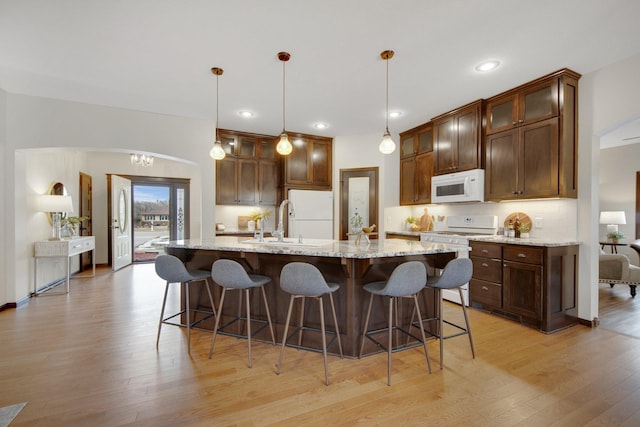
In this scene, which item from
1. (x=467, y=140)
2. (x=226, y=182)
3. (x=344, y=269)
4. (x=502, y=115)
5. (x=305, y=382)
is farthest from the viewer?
(x=226, y=182)

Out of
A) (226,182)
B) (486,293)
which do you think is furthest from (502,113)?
(226,182)

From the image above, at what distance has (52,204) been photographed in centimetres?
440

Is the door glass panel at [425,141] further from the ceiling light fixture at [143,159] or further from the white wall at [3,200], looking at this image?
the white wall at [3,200]

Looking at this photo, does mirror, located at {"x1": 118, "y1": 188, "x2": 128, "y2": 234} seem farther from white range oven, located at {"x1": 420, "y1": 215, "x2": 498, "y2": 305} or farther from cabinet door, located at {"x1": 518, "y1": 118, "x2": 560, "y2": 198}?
cabinet door, located at {"x1": 518, "y1": 118, "x2": 560, "y2": 198}

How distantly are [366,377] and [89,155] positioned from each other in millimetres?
7390

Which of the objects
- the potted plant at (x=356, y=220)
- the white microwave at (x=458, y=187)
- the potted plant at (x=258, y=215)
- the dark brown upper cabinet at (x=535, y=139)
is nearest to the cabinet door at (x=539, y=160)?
the dark brown upper cabinet at (x=535, y=139)

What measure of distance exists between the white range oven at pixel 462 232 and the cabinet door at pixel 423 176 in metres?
0.52

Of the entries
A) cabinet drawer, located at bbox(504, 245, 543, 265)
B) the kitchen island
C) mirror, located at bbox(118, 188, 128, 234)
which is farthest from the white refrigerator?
mirror, located at bbox(118, 188, 128, 234)

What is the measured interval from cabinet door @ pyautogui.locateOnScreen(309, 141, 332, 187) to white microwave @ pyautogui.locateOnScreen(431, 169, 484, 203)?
6.29 ft

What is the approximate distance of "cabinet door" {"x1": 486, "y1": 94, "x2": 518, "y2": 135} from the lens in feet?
11.5

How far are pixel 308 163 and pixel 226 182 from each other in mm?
1507

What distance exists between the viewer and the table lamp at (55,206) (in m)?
4.35

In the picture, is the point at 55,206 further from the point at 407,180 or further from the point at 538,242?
the point at 538,242

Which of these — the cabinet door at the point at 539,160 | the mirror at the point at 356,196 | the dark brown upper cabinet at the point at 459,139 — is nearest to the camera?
the cabinet door at the point at 539,160
